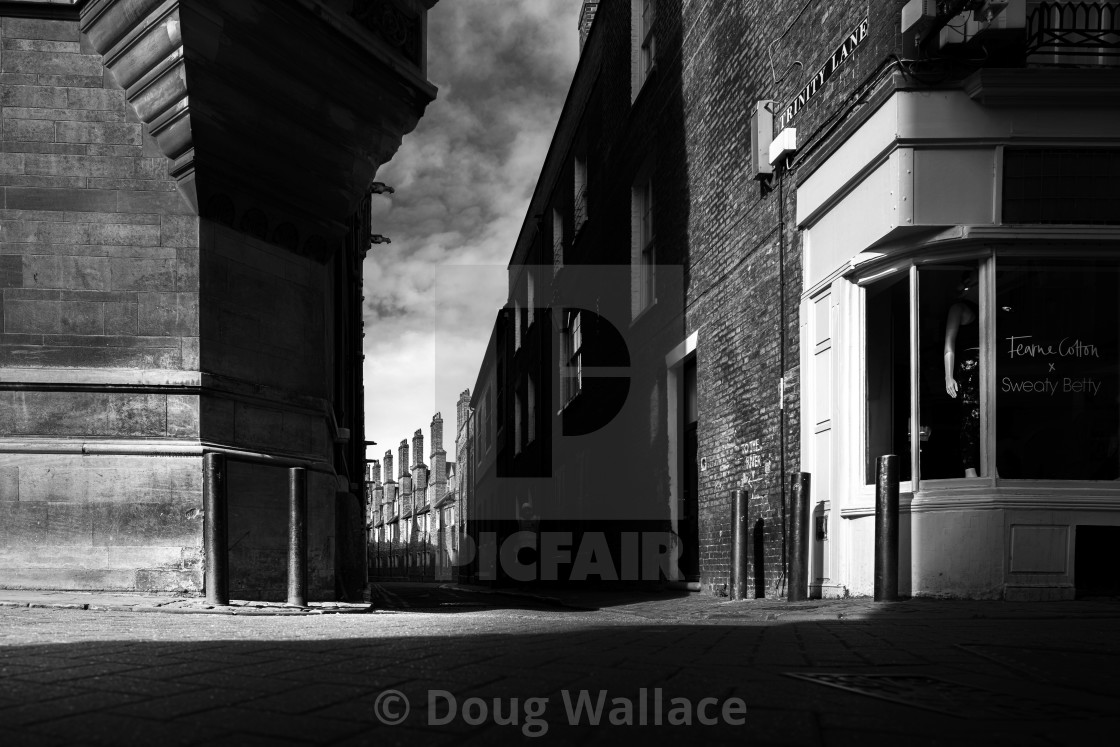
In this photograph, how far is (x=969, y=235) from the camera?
7.55 meters

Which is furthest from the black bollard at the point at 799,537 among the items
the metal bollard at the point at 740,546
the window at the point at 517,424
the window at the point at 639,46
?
the window at the point at 517,424

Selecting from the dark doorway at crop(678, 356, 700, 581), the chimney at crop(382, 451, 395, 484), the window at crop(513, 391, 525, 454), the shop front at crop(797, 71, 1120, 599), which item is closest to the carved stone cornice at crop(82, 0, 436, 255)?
the shop front at crop(797, 71, 1120, 599)

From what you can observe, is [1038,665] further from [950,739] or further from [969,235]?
[969,235]

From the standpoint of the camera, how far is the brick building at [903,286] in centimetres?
741

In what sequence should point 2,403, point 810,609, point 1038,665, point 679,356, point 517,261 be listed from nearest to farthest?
point 1038,665 < point 810,609 < point 2,403 < point 679,356 < point 517,261

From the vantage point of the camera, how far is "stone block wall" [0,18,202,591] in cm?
763

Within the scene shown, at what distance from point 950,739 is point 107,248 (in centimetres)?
746

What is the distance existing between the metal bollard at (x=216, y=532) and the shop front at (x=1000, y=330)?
187 inches

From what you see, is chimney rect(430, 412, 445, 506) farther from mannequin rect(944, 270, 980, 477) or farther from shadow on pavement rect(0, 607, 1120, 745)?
shadow on pavement rect(0, 607, 1120, 745)

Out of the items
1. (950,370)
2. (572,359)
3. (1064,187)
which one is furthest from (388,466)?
(1064,187)

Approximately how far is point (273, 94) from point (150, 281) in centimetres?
184

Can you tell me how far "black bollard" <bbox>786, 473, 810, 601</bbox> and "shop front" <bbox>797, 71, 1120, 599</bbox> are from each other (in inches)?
18.3

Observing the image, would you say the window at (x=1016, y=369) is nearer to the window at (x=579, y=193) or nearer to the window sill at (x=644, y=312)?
the window sill at (x=644, y=312)

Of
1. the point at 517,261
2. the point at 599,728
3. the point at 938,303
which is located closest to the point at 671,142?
the point at 938,303
